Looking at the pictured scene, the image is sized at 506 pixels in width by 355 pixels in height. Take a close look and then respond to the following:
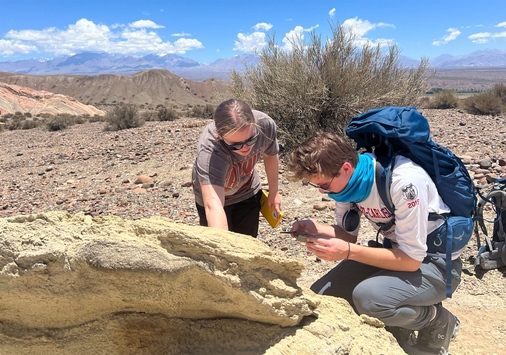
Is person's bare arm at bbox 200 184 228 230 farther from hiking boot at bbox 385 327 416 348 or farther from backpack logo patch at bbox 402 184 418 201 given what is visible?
hiking boot at bbox 385 327 416 348

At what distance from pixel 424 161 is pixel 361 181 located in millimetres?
374

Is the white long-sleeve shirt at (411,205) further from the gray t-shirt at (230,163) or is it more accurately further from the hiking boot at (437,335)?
the gray t-shirt at (230,163)

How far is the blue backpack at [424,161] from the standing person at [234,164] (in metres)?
0.63

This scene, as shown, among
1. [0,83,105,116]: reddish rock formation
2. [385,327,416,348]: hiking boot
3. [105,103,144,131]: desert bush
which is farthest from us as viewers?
[0,83,105,116]: reddish rock formation

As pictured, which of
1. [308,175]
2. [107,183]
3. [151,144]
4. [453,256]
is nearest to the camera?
[308,175]

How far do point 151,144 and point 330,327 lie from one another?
8874mm

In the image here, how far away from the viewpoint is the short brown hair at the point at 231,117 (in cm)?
230

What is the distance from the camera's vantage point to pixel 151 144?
10.2m

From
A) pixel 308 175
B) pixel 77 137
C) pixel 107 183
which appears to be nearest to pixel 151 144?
pixel 107 183

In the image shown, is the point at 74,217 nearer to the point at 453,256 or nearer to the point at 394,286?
the point at 394,286

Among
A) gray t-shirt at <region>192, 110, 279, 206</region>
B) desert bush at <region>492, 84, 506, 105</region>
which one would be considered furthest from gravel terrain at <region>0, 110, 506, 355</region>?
desert bush at <region>492, 84, 506, 105</region>

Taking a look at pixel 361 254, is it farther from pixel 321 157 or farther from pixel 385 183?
pixel 321 157

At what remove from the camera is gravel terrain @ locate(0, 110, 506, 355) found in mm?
3523

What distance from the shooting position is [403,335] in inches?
104
